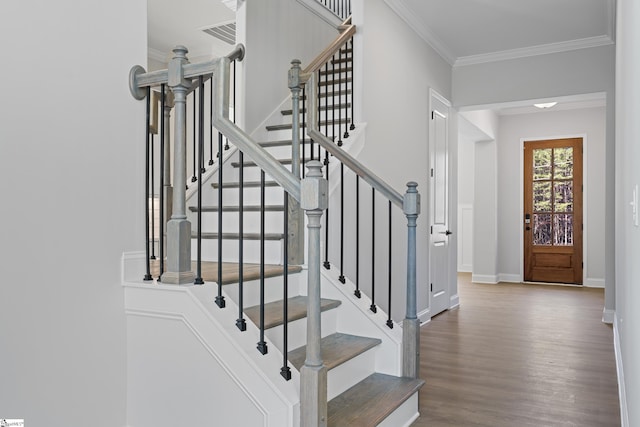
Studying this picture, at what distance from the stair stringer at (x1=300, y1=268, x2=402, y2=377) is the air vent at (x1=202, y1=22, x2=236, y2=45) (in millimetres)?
3868

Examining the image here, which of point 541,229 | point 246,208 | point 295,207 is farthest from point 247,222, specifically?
point 541,229

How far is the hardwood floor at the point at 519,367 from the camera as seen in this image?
279 centimetres

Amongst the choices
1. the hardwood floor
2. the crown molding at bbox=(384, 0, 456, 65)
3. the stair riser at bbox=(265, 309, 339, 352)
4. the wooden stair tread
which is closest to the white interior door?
the hardwood floor

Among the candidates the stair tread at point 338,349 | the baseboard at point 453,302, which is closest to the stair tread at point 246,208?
the stair tread at point 338,349

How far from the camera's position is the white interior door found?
5.47 meters

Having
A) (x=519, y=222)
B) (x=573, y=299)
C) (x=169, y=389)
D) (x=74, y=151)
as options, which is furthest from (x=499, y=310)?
(x=74, y=151)

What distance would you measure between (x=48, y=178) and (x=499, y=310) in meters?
5.11

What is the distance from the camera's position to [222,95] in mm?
2227

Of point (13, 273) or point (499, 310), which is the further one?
point (499, 310)

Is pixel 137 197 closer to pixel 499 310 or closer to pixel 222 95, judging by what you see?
pixel 222 95

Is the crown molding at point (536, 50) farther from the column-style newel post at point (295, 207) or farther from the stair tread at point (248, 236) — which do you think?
the stair tread at point (248, 236)

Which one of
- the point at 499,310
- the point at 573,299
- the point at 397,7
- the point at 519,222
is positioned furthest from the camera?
the point at 519,222

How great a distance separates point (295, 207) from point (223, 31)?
3.69m

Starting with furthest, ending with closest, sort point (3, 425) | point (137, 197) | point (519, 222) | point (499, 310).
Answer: point (519, 222) < point (499, 310) < point (137, 197) < point (3, 425)
